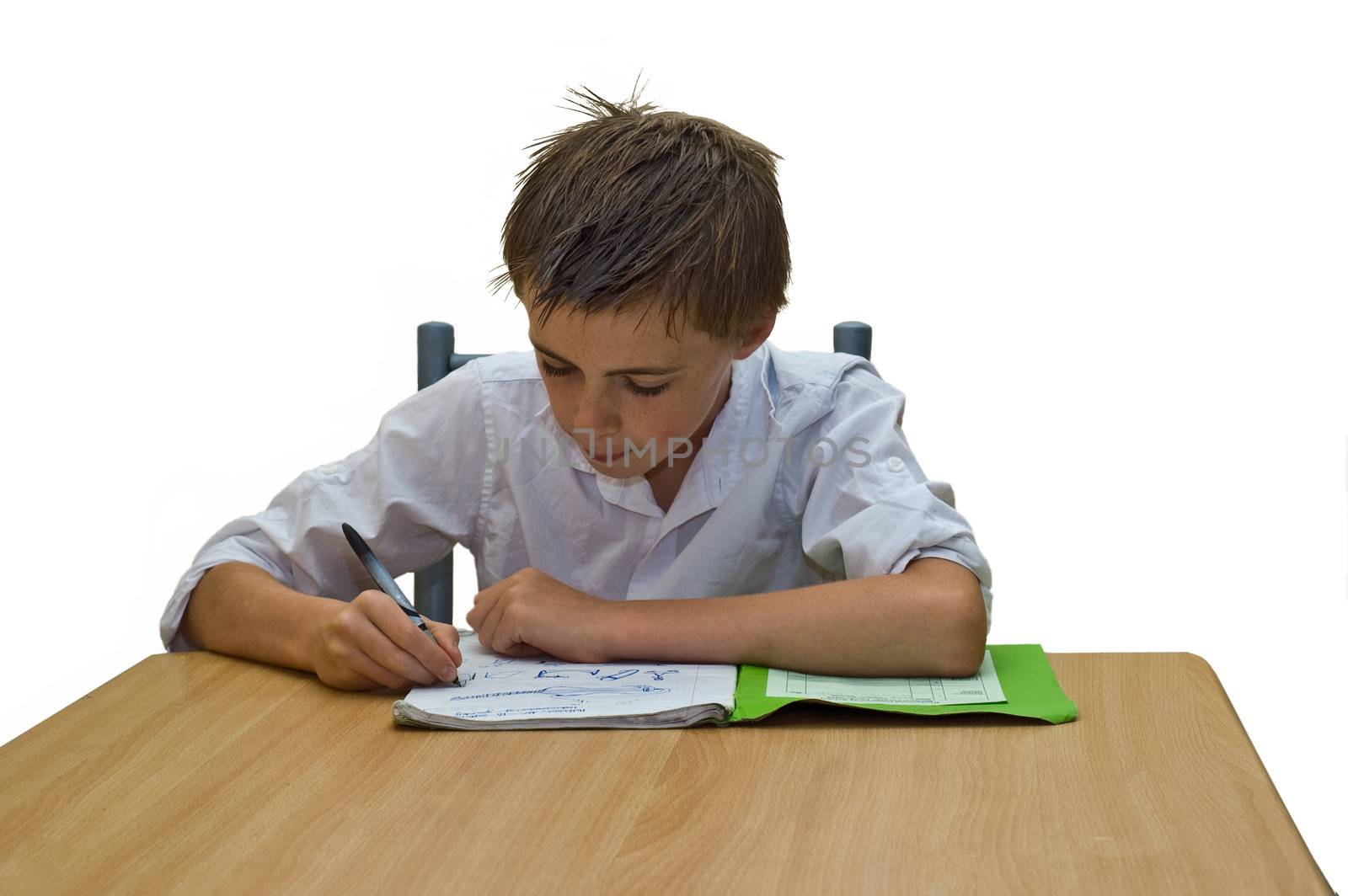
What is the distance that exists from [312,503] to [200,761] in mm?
479

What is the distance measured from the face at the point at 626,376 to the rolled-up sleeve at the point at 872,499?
0.55 ft

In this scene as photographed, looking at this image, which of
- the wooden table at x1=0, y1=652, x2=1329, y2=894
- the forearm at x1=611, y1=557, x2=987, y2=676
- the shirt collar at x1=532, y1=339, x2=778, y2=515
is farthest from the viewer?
the shirt collar at x1=532, y1=339, x2=778, y2=515

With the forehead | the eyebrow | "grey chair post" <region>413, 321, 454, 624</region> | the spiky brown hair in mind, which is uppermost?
the spiky brown hair

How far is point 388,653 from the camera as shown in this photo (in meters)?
1.10

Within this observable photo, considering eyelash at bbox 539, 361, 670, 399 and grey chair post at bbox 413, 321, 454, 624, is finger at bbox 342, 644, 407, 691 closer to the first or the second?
eyelash at bbox 539, 361, 670, 399

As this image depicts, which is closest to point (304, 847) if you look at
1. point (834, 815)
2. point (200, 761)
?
point (200, 761)

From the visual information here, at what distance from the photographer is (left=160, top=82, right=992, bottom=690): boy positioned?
3.77 ft

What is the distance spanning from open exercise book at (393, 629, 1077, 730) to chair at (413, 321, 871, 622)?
526mm

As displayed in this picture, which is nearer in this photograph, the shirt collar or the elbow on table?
the elbow on table

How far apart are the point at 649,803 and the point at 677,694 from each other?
195mm

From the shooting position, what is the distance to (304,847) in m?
0.82

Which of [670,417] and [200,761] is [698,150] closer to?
[670,417]

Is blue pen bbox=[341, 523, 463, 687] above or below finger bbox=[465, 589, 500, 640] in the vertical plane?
above

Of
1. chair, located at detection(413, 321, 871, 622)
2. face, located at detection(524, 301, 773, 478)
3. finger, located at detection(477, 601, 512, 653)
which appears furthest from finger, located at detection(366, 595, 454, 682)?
chair, located at detection(413, 321, 871, 622)
